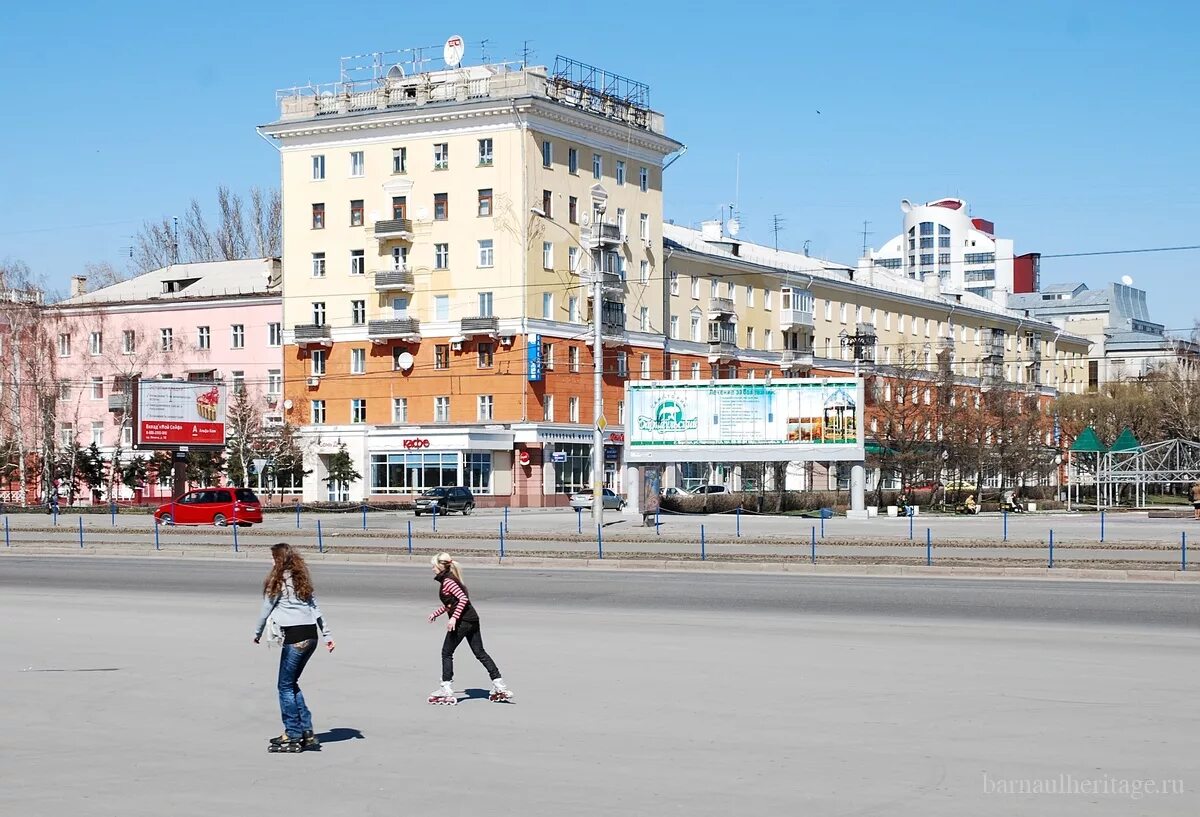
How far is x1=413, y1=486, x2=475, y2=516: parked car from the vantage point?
66625 millimetres

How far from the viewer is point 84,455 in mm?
82812

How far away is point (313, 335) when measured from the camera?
84562 millimetres

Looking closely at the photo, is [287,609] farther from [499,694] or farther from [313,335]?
[313,335]

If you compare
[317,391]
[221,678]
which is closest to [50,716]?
[221,678]

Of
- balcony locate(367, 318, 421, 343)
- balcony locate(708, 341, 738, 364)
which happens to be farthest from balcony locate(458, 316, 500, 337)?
balcony locate(708, 341, 738, 364)

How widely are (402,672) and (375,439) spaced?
66269mm

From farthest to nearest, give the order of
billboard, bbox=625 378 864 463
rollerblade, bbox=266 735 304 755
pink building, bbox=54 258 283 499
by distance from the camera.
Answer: pink building, bbox=54 258 283 499 → billboard, bbox=625 378 864 463 → rollerblade, bbox=266 735 304 755

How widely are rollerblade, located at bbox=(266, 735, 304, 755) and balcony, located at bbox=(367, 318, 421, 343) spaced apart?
70.7m

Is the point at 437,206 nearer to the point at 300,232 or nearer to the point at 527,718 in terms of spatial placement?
the point at 300,232

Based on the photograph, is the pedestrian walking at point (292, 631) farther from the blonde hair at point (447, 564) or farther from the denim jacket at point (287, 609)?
the blonde hair at point (447, 564)

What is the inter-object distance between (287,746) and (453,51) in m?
77.0

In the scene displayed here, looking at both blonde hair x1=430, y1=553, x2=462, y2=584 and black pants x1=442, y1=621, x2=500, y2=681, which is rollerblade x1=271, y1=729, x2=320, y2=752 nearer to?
black pants x1=442, y1=621, x2=500, y2=681

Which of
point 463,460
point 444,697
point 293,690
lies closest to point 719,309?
point 463,460

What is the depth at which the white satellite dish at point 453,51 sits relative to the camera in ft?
275
